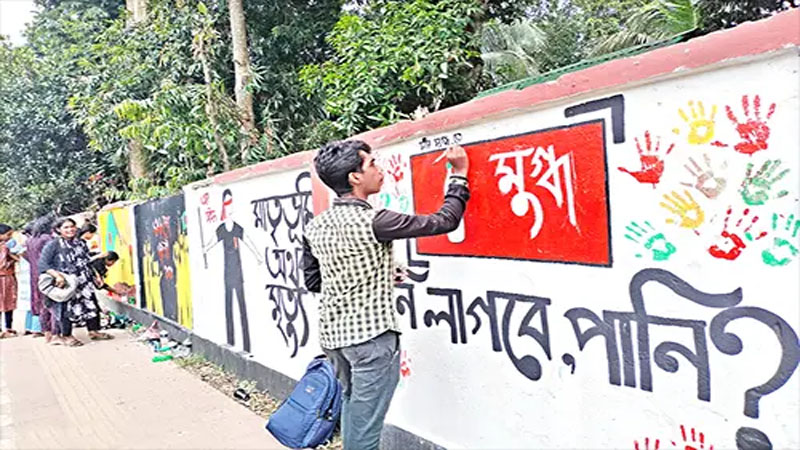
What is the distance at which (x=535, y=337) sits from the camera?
9.02 ft

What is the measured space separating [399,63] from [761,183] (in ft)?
21.8

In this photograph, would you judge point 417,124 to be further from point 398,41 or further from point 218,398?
point 398,41

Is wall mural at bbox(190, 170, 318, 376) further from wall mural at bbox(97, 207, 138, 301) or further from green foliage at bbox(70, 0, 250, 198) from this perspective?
wall mural at bbox(97, 207, 138, 301)

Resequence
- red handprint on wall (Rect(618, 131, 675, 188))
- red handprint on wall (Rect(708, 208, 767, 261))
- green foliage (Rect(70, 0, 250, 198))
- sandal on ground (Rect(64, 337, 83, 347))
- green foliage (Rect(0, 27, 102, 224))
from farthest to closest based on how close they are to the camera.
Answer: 1. green foliage (Rect(0, 27, 102, 224))
2. green foliage (Rect(70, 0, 250, 198))
3. sandal on ground (Rect(64, 337, 83, 347))
4. red handprint on wall (Rect(618, 131, 675, 188))
5. red handprint on wall (Rect(708, 208, 767, 261))

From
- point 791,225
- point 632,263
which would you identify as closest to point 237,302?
point 632,263

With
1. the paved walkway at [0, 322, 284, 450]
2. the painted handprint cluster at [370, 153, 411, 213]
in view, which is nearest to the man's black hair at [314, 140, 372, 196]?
the painted handprint cluster at [370, 153, 411, 213]

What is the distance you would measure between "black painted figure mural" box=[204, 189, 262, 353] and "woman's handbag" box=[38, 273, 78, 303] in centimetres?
296

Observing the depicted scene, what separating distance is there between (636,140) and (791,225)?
576mm

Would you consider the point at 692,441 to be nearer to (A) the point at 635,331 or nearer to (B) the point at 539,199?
(A) the point at 635,331

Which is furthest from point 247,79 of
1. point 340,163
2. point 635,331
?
point 635,331

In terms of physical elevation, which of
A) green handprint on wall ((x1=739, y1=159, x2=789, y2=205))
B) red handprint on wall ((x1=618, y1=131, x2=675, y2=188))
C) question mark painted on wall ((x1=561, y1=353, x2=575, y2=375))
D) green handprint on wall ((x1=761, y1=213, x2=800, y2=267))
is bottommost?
question mark painted on wall ((x1=561, y1=353, x2=575, y2=375))

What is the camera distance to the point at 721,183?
197 centimetres

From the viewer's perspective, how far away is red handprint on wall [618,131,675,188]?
2.16m

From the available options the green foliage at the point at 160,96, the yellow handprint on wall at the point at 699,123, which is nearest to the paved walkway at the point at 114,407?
the green foliage at the point at 160,96
